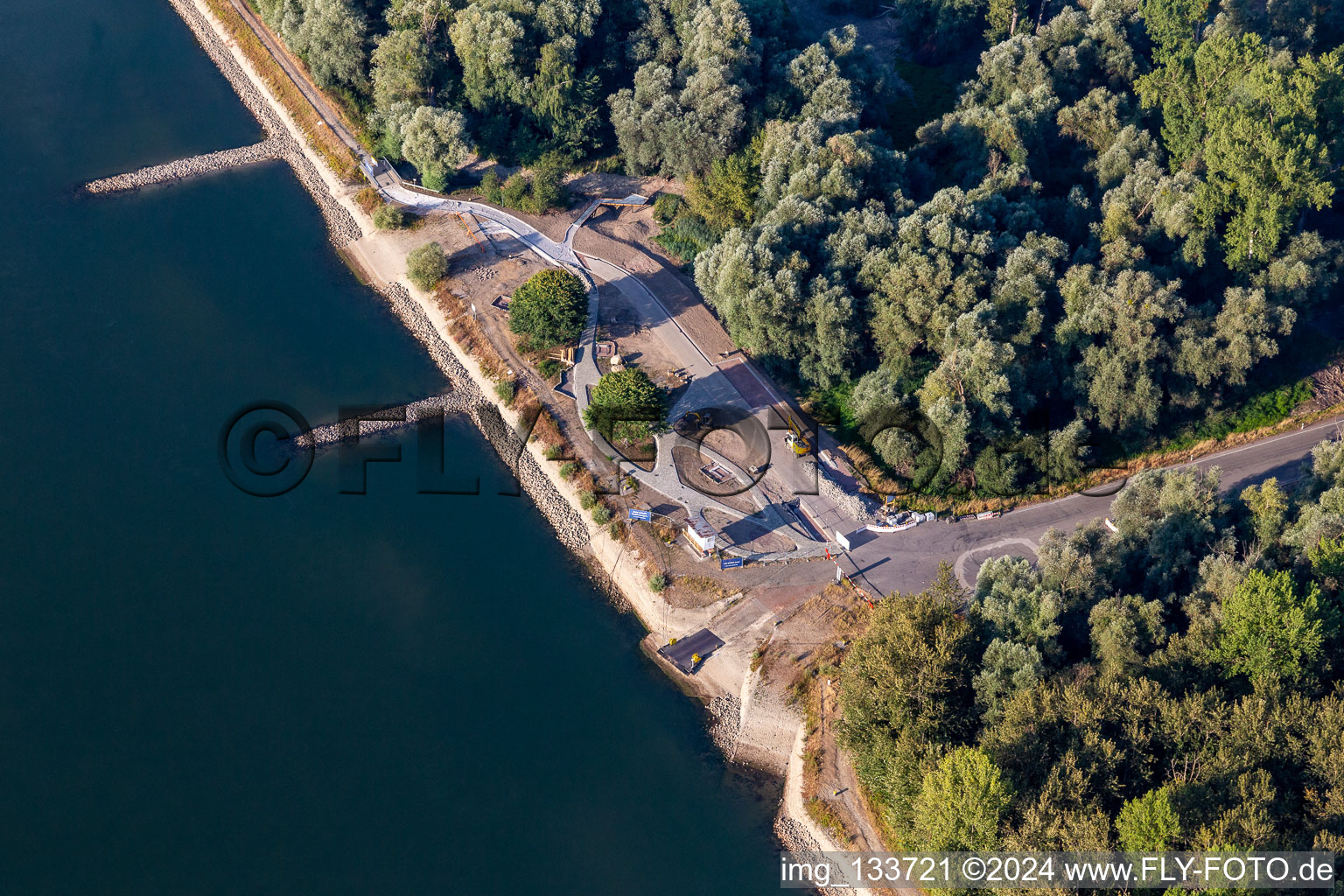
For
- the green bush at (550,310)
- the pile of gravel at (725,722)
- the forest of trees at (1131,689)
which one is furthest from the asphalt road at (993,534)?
the green bush at (550,310)

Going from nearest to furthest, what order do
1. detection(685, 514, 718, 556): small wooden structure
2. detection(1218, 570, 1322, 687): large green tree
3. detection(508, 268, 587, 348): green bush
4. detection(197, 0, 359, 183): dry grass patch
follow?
detection(1218, 570, 1322, 687): large green tree < detection(685, 514, 718, 556): small wooden structure < detection(508, 268, 587, 348): green bush < detection(197, 0, 359, 183): dry grass patch

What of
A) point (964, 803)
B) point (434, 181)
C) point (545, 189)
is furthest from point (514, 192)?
point (964, 803)

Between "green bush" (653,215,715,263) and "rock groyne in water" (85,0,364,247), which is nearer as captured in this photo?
"green bush" (653,215,715,263)

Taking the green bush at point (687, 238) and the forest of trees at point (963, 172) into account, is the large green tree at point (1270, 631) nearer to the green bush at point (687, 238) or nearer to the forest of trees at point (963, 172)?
the forest of trees at point (963, 172)

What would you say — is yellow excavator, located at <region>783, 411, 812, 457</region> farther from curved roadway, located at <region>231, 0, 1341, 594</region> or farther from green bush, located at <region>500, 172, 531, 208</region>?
green bush, located at <region>500, 172, 531, 208</region>

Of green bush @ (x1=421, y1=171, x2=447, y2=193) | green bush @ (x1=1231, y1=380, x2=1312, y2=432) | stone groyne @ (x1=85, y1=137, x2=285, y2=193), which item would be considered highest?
green bush @ (x1=1231, y1=380, x2=1312, y2=432)

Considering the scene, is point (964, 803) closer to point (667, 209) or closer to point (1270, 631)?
point (1270, 631)

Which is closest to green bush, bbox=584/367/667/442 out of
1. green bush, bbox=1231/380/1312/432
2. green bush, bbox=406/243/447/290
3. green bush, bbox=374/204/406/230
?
green bush, bbox=406/243/447/290
